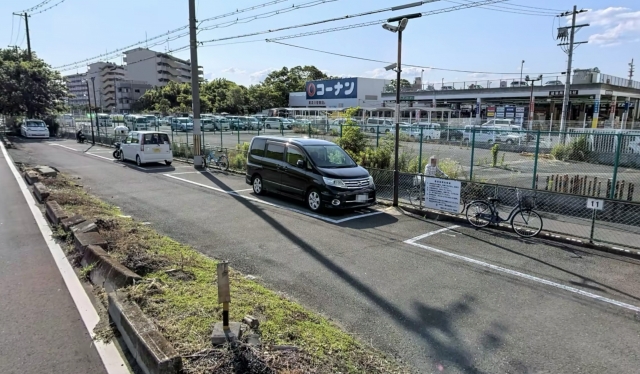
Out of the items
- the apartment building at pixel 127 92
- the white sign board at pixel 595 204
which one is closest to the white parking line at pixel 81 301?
the white sign board at pixel 595 204

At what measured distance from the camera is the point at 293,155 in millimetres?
10789

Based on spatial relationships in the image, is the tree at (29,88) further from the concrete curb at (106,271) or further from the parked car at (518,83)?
the parked car at (518,83)

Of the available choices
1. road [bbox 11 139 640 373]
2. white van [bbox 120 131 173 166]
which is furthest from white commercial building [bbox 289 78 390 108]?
road [bbox 11 139 640 373]

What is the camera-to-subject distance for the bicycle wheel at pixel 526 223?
8164mm

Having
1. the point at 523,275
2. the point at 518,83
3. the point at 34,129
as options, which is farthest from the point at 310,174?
the point at 518,83

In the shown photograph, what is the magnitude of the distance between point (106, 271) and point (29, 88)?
43036mm

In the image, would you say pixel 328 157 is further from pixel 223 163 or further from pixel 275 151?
pixel 223 163

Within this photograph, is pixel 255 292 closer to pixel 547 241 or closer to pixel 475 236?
pixel 475 236

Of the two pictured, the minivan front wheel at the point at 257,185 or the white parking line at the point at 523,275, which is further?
the minivan front wheel at the point at 257,185

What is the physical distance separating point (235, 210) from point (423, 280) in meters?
5.63

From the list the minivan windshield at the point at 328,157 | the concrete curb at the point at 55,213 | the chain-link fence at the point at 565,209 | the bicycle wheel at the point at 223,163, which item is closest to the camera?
the concrete curb at the point at 55,213

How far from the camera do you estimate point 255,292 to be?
4934 millimetres

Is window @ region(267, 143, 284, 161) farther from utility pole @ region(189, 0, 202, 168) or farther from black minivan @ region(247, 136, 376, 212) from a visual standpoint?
utility pole @ region(189, 0, 202, 168)

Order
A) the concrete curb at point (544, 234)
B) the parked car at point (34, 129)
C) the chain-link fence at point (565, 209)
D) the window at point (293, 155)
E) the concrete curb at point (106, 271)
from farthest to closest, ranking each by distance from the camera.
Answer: the parked car at point (34, 129) → the window at point (293, 155) → the chain-link fence at point (565, 209) → the concrete curb at point (544, 234) → the concrete curb at point (106, 271)
